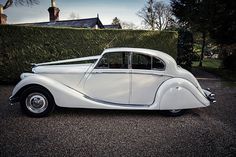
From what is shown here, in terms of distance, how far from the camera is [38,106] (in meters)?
4.34

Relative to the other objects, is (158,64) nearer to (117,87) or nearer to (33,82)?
(117,87)

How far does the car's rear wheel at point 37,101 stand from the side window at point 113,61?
138cm

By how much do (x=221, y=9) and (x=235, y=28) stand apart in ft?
5.30

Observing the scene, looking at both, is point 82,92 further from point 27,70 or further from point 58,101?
point 27,70

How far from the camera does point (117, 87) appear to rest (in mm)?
4484

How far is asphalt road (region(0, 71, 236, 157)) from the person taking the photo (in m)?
3.03

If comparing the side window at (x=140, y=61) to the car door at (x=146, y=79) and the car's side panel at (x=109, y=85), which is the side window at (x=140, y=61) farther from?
the car's side panel at (x=109, y=85)

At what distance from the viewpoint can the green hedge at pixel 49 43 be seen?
26.5 feet

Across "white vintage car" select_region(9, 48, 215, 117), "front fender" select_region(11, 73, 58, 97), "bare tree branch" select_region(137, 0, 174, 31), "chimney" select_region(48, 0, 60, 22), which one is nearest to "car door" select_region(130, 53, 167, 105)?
"white vintage car" select_region(9, 48, 215, 117)

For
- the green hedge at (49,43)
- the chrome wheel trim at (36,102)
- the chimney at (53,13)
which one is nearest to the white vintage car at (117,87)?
the chrome wheel trim at (36,102)

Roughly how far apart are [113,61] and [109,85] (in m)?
0.59

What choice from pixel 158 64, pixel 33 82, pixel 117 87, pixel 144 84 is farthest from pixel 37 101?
pixel 158 64

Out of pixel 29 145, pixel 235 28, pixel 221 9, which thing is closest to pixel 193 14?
pixel 221 9

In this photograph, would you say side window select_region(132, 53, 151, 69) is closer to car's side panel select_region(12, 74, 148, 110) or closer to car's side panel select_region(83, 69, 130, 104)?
car's side panel select_region(83, 69, 130, 104)
